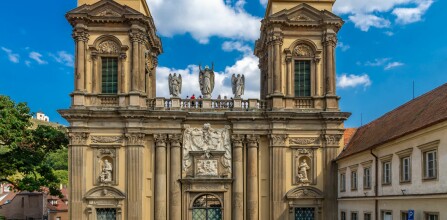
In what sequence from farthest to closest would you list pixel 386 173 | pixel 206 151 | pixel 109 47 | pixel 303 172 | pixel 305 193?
pixel 109 47
pixel 206 151
pixel 303 172
pixel 305 193
pixel 386 173

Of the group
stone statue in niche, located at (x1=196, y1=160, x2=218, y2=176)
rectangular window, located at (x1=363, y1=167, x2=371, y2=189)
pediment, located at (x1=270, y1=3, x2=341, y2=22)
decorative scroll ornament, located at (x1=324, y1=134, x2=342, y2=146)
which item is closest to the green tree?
stone statue in niche, located at (x1=196, y1=160, x2=218, y2=176)

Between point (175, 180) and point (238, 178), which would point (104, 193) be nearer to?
point (175, 180)

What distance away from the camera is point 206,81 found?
36094 mm

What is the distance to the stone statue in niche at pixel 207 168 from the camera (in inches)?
1374

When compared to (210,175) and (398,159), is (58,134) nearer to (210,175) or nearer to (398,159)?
(210,175)

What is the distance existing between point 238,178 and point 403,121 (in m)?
12.1

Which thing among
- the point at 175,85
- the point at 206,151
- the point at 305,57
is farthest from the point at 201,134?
the point at 305,57

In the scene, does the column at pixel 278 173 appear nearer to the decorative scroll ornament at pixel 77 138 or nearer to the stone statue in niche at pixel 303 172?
the stone statue in niche at pixel 303 172

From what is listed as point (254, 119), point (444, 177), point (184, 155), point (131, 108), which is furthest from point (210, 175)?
point (444, 177)

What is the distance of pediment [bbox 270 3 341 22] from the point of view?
3534 centimetres

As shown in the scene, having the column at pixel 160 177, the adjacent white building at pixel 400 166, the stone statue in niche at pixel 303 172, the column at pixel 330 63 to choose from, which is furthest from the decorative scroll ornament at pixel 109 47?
the adjacent white building at pixel 400 166

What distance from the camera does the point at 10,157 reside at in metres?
35.5

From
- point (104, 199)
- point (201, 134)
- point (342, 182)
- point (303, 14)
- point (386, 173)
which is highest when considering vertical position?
point (303, 14)

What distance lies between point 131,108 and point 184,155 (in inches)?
188
